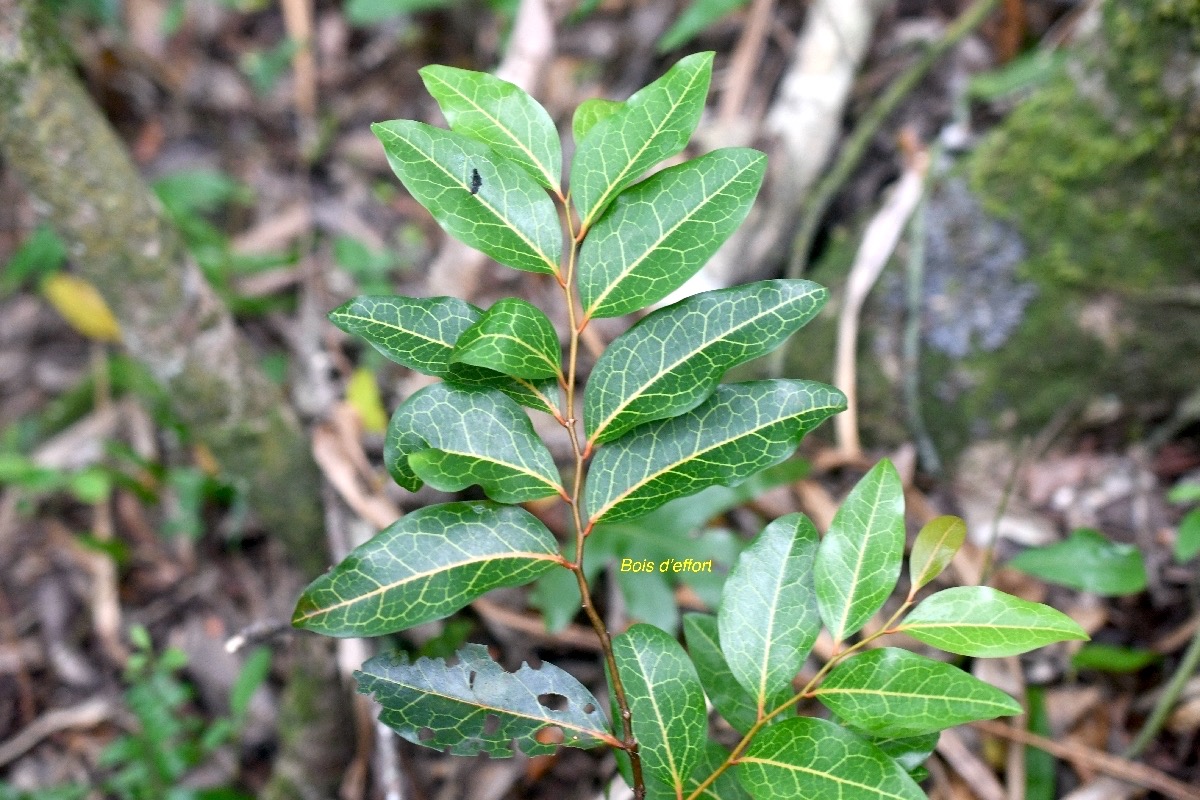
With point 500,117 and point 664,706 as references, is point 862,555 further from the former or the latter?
point 500,117

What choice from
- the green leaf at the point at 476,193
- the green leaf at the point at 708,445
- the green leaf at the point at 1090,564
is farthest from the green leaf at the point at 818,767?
the green leaf at the point at 1090,564

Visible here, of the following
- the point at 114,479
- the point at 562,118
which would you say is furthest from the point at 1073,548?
the point at 114,479

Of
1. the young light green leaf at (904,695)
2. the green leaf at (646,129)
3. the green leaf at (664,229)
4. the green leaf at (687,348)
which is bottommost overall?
the young light green leaf at (904,695)

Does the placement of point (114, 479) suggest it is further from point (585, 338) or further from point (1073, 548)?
point (1073, 548)

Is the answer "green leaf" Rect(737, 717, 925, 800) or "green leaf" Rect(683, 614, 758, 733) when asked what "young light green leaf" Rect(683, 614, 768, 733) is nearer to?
"green leaf" Rect(683, 614, 758, 733)

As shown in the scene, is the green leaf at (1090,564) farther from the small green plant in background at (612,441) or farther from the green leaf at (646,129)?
the green leaf at (646,129)

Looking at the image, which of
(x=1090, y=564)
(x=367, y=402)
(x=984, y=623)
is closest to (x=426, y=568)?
(x=984, y=623)
